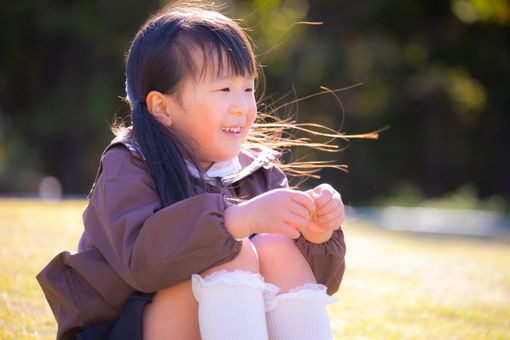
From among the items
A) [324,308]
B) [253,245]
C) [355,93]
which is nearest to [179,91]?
[253,245]

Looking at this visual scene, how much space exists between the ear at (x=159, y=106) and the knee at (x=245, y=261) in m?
0.62

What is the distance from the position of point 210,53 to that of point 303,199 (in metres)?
0.70

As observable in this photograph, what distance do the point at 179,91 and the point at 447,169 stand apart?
20.4 meters

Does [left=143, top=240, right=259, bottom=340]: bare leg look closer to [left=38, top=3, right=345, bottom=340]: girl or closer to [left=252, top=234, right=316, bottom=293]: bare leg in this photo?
[left=38, top=3, right=345, bottom=340]: girl

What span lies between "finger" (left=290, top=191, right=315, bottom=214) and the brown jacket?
0.68ft

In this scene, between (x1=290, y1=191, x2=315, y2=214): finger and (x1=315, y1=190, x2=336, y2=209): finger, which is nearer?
(x1=290, y1=191, x2=315, y2=214): finger

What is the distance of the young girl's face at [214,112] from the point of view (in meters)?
2.67

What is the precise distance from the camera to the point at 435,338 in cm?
332

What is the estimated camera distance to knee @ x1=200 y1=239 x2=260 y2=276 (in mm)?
2256

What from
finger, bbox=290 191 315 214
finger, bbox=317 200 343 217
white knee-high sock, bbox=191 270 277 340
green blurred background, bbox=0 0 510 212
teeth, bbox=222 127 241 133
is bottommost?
green blurred background, bbox=0 0 510 212

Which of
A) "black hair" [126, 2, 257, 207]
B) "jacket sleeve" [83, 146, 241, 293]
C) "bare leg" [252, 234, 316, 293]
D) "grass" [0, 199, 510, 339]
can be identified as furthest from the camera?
"grass" [0, 199, 510, 339]

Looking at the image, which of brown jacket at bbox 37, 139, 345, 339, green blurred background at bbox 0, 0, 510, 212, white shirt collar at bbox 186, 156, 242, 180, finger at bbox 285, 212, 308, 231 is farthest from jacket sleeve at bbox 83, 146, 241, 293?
green blurred background at bbox 0, 0, 510, 212

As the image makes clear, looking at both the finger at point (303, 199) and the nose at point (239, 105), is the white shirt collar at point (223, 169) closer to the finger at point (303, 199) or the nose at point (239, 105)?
the nose at point (239, 105)

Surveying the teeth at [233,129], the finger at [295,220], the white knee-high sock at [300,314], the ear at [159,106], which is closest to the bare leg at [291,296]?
the white knee-high sock at [300,314]
